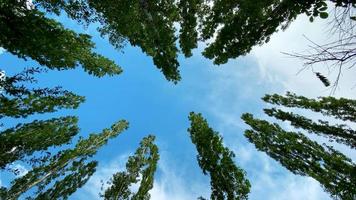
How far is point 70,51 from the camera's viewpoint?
10523 millimetres

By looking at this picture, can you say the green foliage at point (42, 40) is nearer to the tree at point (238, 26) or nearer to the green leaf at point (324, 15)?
the tree at point (238, 26)

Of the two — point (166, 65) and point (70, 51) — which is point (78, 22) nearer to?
point (70, 51)

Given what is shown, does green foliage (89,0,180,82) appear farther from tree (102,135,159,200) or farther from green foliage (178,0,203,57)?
tree (102,135,159,200)

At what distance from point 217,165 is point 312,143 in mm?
3304

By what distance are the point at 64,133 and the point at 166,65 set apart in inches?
284

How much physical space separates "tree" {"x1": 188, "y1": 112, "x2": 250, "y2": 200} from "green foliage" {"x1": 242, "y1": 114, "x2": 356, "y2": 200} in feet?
5.48

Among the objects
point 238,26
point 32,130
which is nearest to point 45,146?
point 32,130

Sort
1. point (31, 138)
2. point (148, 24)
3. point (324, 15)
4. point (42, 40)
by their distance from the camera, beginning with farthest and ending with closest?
point (31, 138), point (148, 24), point (42, 40), point (324, 15)

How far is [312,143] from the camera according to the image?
36.2ft

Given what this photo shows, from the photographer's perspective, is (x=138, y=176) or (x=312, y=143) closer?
(x=312, y=143)

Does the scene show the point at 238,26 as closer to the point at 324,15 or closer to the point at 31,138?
the point at 324,15

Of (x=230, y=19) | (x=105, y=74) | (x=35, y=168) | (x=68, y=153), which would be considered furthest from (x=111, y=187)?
(x=230, y=19)

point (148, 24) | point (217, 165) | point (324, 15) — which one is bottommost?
point (324, 15)

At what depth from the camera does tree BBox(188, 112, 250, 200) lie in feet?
33.9
